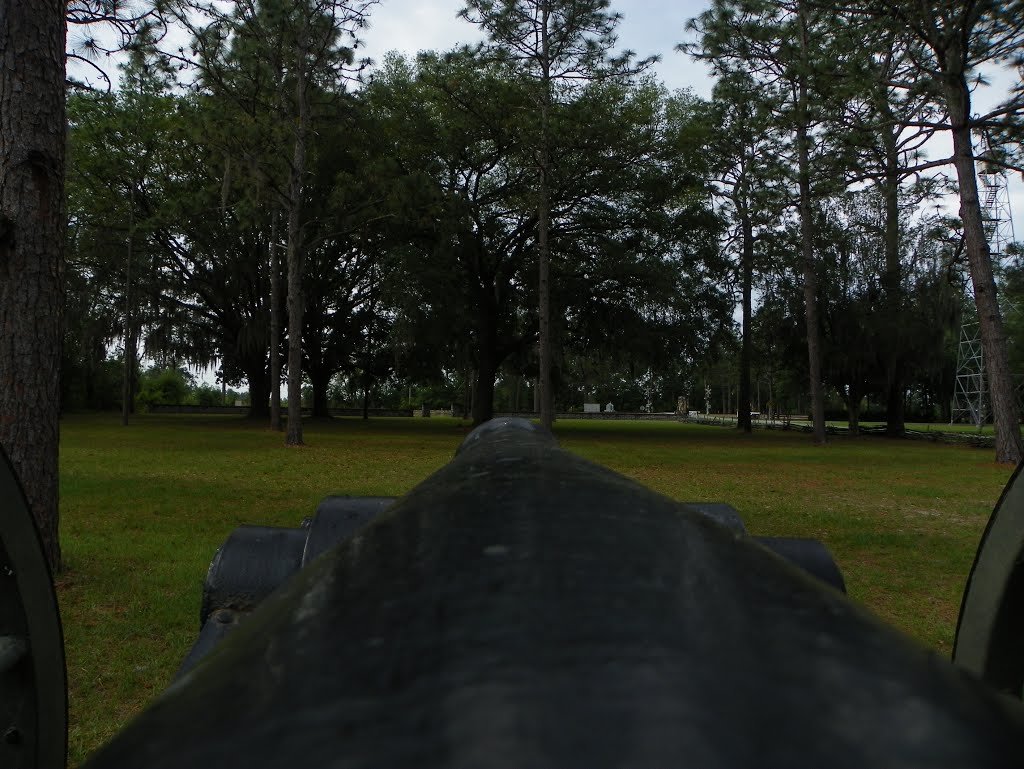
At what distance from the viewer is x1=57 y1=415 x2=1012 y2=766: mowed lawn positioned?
391 cm

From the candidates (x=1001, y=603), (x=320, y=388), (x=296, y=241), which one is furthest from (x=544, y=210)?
(x=320, y=388)

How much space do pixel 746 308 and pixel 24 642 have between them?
27.4m

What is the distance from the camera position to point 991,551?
1.17 metres

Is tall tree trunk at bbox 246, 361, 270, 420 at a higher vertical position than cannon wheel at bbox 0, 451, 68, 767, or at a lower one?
higher

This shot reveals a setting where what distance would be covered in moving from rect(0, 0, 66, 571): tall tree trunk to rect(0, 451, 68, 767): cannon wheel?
388 centimetres

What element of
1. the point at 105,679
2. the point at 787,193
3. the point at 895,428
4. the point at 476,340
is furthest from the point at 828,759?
the point at 895,428

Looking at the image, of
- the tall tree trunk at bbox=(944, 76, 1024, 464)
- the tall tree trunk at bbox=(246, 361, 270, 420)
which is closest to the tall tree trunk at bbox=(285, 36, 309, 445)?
the tall tree trunk at bbox=(944, 76, 1024, 464)

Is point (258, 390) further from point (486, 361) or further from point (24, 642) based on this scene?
point (24, 642)

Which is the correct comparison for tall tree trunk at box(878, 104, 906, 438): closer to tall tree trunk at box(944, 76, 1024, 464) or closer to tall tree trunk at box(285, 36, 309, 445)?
tall tree trunk at box(944, 76, 1024, 464)

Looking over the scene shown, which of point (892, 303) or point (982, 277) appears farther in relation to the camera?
point (892, 303)

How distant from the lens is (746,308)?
26703mm

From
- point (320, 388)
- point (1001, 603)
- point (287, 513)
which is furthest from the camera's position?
point (320, 388)

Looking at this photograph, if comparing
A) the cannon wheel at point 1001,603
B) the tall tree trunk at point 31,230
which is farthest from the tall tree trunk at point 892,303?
the cannon wheel at point 1001,603

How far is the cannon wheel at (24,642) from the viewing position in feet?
3.72
